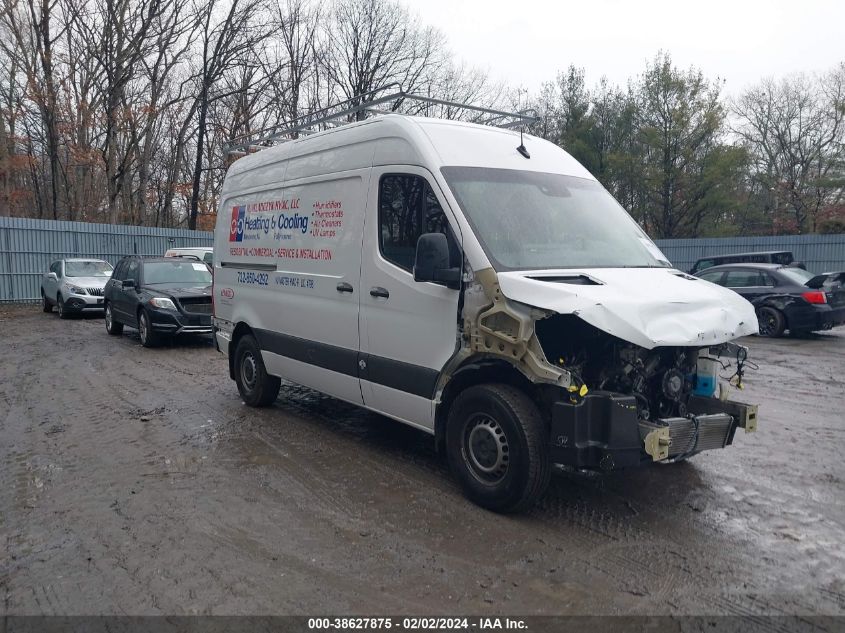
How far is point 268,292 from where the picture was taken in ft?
22.8

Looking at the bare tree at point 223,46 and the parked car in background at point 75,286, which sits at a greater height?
the bare tree at point 223,46

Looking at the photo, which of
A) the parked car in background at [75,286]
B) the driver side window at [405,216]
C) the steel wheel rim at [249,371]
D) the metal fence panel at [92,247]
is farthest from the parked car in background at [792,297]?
the parked car in background at [75,286]

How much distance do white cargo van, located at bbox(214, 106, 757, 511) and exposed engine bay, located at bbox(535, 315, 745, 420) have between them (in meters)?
0.01

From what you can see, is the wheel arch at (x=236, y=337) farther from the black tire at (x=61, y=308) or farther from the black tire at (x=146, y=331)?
the black tire at (x=61, y=308)

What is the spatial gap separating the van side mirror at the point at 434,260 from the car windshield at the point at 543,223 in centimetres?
28

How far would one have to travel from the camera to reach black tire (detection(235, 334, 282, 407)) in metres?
7.33

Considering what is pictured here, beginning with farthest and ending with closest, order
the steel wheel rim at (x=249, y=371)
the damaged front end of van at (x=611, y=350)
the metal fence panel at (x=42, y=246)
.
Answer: the metal fence panel at (x=42, y=246)
the steel wheel rim at (x=249, y=371)
the damaged front end of van at (x=611, y=350)

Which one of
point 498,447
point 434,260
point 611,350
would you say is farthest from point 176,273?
point 611,350

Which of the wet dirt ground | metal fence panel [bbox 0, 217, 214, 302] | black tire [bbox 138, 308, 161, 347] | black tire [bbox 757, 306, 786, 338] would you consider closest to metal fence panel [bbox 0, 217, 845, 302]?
metal fence panel [bbox 0, 217, 214, 302]

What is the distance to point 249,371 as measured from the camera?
7621 mm

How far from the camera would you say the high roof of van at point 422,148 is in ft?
16.6

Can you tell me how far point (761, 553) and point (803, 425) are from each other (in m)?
3.56

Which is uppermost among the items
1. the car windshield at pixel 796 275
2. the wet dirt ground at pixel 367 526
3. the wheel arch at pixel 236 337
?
the car windshield at pixel 796 275

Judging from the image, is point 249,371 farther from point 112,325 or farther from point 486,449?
point 112,325
